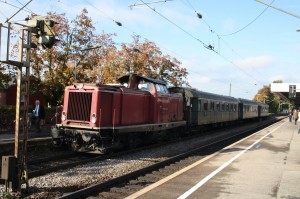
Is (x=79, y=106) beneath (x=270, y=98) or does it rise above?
beneath

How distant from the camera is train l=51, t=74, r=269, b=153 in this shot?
43.2 feet

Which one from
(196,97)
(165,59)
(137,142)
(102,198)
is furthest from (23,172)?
(165,59)

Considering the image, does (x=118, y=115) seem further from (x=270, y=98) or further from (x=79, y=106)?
(x=270, y=98)

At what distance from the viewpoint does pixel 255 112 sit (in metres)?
49.0

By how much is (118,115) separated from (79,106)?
1.50 m

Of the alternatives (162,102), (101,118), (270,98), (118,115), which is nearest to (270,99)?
(270,98)

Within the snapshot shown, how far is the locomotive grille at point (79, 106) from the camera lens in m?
13.3

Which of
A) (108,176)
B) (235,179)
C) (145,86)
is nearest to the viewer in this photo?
(235,179)

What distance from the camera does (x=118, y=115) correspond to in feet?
46.1

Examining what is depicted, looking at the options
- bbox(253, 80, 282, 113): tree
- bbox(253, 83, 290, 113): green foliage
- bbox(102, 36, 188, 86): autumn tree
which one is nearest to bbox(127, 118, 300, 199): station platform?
bbox(102, 36, 188, 86): autumn tree

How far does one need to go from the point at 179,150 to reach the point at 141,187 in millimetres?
7822

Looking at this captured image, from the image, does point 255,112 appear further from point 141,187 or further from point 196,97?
point 141,187

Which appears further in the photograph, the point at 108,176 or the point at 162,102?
the point at 162,102

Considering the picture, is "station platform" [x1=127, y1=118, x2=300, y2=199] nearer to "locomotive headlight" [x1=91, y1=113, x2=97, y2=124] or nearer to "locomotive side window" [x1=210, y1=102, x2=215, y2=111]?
"locomotive headlight" [x1=91, y1=113, x2=97, y2=124]
